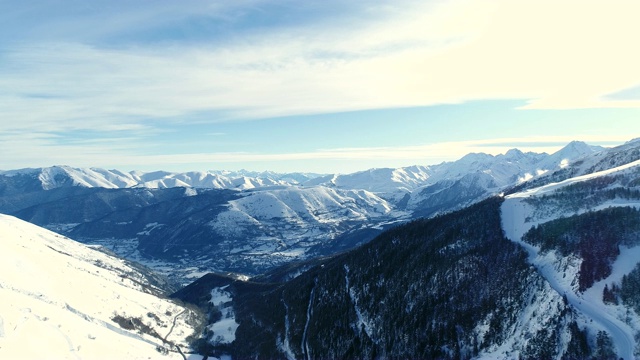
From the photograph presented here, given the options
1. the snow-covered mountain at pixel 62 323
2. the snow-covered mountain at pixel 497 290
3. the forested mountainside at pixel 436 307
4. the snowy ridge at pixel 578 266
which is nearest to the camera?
the snowy ridge at pixel 578 266

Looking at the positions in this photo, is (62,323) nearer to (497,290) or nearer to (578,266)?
(497,290)

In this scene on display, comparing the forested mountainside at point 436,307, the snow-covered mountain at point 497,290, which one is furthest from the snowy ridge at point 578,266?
the forested mountainside at point 436,307

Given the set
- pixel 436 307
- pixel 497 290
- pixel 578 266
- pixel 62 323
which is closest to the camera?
pixel 578 266

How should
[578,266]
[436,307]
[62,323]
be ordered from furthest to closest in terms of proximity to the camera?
[62,323] < [436,307] < [578,266]

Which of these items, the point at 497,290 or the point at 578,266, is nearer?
the point at 578,266

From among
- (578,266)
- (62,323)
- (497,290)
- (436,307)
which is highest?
(578,266)

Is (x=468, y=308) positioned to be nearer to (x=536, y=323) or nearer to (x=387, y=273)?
(x=536, y=323)

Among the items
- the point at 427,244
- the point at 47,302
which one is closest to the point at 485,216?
the point at 427,244

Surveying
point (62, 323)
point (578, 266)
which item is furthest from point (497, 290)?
point (62, 323)

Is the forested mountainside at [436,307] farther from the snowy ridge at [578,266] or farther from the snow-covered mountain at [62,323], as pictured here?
the snow-covered mountain at [62,323]
